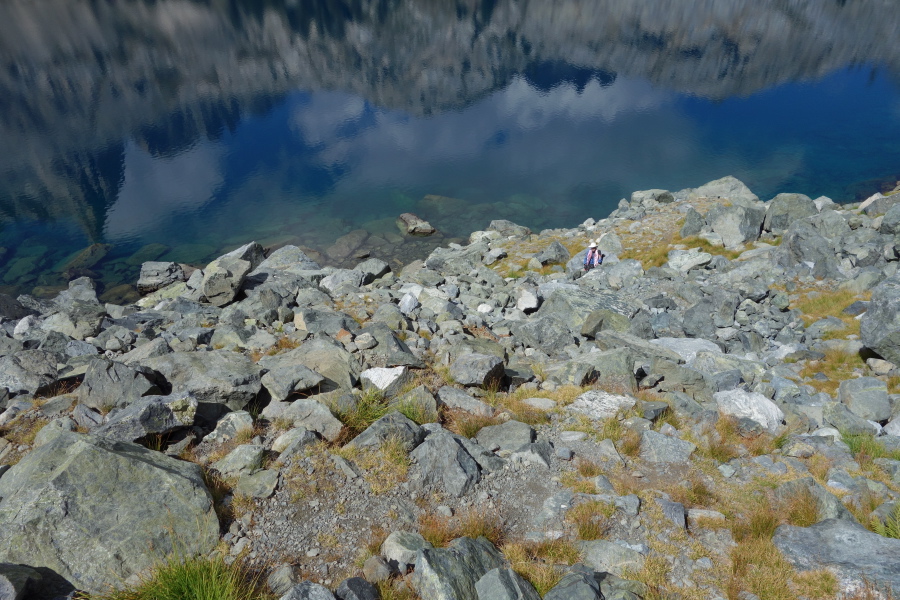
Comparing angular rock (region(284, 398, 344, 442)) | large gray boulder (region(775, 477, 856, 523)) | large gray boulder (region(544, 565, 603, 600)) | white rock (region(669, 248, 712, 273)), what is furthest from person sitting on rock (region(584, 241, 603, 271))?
large gray boulder (region(544, 565, 603, 600))

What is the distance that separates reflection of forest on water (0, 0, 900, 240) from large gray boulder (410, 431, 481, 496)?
4730 cm

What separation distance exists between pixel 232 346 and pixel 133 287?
25.6 meters

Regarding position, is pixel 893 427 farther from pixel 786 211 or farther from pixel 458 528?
pixel 786 211

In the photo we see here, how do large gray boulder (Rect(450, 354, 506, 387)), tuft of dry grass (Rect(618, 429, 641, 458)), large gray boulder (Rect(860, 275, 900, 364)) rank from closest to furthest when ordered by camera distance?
tuft of dry grass (Rect(618, 429, 641, 458)) < large gray boulder (Rect(450, 354, 506, 387)) < large gray boulder (Rect(860, 275, 900, 364))

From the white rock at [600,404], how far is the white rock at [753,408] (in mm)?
2222

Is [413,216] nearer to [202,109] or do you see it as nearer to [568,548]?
[568,548]

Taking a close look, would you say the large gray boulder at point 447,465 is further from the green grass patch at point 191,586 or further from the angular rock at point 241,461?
the green grass patch at point 191,586

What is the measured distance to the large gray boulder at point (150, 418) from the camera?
327 inches

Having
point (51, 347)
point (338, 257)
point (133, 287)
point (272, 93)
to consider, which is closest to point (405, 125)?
point (272, 93)

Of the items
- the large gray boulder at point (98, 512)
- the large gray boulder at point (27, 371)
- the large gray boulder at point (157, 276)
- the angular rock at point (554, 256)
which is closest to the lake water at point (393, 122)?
the large gray boulder at point (157, 276)

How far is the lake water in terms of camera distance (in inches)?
1793

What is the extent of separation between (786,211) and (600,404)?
59.7 ft

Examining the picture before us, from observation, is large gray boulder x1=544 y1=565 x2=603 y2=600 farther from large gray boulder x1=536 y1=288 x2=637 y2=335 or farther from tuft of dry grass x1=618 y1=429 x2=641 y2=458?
large gray boulder x1=536 y1=288 x2=637 y2=335

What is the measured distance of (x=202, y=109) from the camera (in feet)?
289
